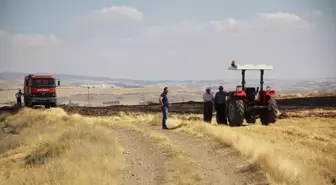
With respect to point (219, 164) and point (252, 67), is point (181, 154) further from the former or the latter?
point (252, 67)

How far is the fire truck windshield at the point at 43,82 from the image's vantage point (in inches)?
1655

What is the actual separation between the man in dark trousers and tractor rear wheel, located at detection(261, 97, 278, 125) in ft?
6.39

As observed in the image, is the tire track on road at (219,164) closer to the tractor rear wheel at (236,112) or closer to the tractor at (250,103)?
the tractor rear wheel at (236,112)

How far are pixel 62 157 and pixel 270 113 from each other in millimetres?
10488

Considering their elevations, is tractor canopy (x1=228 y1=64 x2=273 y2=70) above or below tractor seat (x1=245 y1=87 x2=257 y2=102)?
above

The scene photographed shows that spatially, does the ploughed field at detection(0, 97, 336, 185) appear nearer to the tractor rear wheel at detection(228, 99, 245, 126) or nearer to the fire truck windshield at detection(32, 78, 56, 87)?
the tractor rear wheel at detection(228, 99, 245, 126)

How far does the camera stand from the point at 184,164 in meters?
12.3

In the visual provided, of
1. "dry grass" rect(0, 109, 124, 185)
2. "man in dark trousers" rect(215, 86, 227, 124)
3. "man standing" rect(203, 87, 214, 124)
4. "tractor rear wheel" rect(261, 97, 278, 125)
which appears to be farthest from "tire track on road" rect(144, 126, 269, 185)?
"tractor rear wheel" rect(261, 97, 278, 125)

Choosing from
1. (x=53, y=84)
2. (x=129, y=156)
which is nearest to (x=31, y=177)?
(x=129, y=156)

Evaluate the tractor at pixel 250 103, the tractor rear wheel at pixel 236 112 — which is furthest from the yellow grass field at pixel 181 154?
the tractor at pixel 250 103

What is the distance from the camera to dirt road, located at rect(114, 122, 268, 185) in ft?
36.4

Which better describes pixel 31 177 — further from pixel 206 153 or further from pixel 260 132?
pixel 260 132

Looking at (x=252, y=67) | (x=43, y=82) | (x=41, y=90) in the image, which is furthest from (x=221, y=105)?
(x=43, y=82)

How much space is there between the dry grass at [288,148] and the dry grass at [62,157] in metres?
3.71
